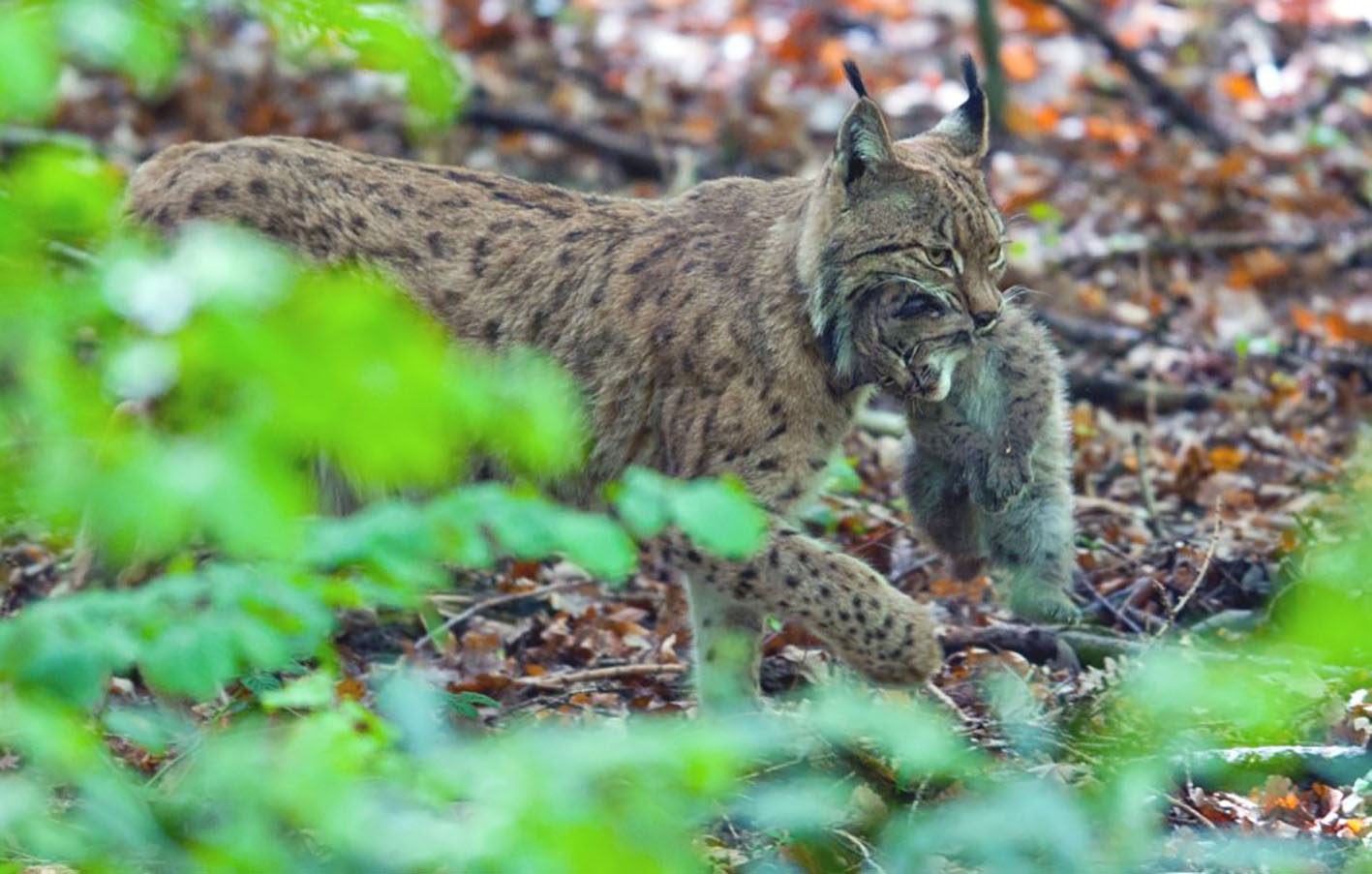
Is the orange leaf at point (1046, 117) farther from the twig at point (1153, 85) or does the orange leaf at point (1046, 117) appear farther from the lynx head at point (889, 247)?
the lynx head at point (889, 247)

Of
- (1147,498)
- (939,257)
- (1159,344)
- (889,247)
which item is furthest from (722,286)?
(1159,344)

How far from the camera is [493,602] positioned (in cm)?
620

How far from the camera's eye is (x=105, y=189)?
1.70m

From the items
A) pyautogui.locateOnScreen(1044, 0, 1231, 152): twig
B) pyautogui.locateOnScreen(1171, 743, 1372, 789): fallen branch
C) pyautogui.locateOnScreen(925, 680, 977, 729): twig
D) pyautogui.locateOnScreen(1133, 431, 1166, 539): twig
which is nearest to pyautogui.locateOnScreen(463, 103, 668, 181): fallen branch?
pyautogui.locateOnScreen(1044, 0, 1231, 152): twig

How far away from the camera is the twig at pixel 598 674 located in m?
5.41

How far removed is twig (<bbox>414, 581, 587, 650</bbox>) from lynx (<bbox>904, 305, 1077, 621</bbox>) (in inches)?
59.5

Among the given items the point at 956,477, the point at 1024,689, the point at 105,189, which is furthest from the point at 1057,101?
the point at 105,189

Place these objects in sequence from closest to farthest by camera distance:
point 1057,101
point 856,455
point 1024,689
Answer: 1. point 1024,689
2. point 856,455
3. point 1057,101

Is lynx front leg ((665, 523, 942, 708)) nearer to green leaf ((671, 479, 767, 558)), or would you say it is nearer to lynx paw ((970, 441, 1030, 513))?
lynx paw ((970, 441, 1030, 513))

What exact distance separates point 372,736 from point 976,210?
2656 mm

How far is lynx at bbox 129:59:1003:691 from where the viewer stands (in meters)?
4.80

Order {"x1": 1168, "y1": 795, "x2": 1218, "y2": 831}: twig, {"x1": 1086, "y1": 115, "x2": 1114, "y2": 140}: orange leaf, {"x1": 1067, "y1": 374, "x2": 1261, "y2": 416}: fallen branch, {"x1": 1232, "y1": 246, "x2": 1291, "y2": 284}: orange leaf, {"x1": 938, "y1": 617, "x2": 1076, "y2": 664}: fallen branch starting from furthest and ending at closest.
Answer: {"x1": 1086, "y1": 115, "x2": 1114, "y2": 140}: orange leaf → {"x1": 1232, "y1": 246, "x2": 1291, "y2": 284}: orange leaf → {"x1": 1067, "y1": 374, "x2": 1261, "y2": 416}: fallen branch → {"x1": 938, "y1": 617, "x2": 1076, "y2": 664}: fallen branch → {"x1": 1168, "y1": 795, "x2": 1218, "y2": 831}: twig

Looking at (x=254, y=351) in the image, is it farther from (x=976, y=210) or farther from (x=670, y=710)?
(x=670, y=710)

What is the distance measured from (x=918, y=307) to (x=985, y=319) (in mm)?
177
